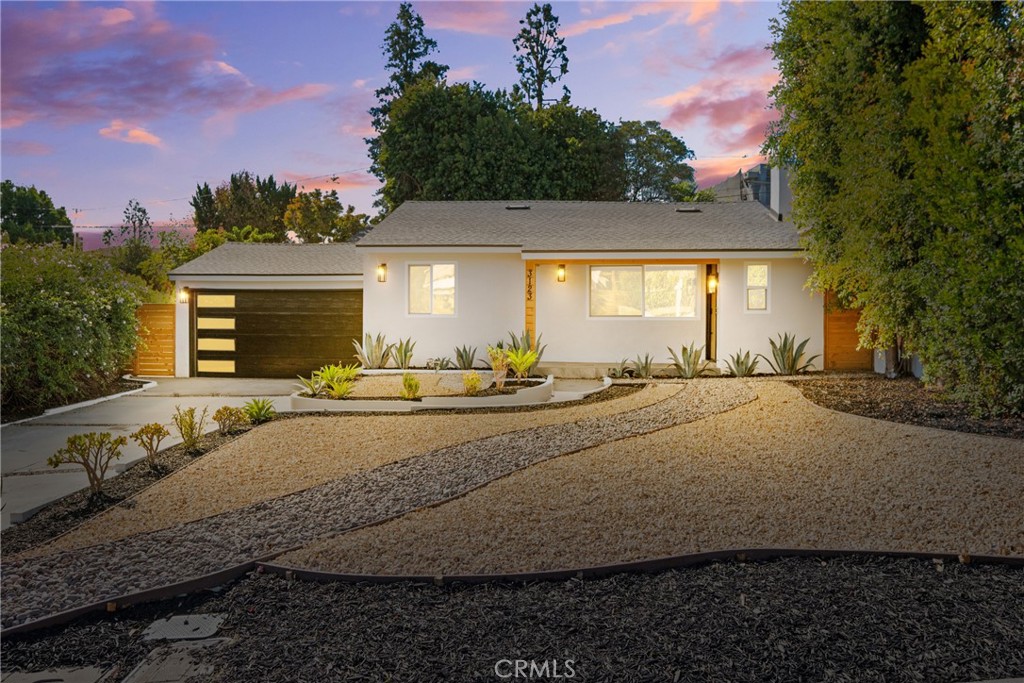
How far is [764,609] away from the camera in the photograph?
13.3 feet

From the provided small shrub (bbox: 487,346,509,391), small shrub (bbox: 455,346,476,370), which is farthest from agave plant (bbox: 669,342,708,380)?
small shrub (bbox: 455,346,476,370)

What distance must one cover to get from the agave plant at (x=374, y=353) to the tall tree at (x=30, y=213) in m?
36.4

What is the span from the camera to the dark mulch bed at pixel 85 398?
10.9m

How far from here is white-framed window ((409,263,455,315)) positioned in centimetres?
1639

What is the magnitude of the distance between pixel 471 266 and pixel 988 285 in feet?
32.5

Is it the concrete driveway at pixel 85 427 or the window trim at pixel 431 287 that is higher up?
the window trim at pixel 431 287

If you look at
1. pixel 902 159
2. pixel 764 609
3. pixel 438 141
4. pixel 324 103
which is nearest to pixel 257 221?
pixel 438 141

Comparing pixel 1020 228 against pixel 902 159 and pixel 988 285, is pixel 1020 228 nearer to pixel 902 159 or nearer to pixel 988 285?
pixel 988 285

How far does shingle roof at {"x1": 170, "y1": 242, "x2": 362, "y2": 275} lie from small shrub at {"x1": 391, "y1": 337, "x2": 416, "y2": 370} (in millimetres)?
2009

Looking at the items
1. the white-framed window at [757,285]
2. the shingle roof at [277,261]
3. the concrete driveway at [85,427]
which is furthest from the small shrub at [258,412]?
the white-framed window at [757,285]

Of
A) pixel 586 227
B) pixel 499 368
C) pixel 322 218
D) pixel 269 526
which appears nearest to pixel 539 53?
pixel 322 218

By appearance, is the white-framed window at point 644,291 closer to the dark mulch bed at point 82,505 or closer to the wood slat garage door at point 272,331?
the wood slat garage door at point 272,331

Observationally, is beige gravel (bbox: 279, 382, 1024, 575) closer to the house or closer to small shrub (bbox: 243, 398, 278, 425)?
small shrub (bbox: 243, 398, 278, 425)

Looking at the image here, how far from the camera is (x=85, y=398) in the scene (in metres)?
13.0
